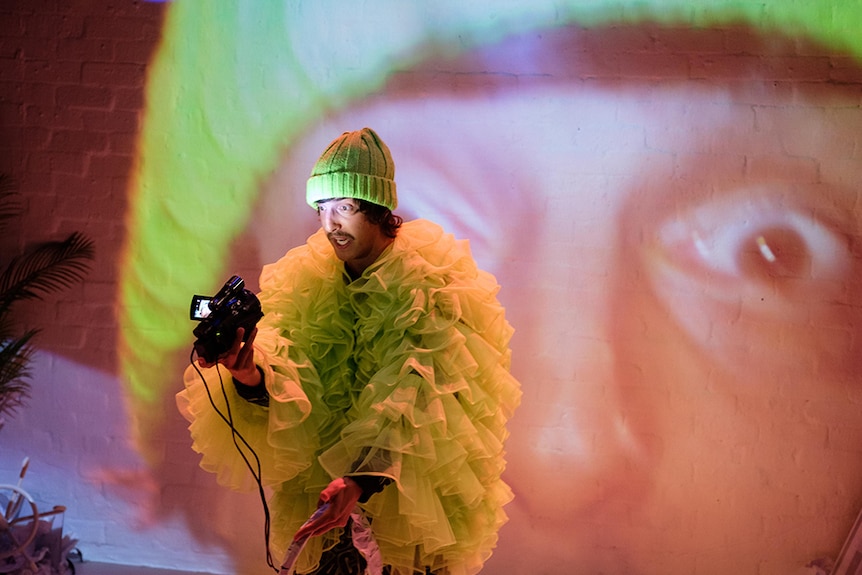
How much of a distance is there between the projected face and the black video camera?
1.23m

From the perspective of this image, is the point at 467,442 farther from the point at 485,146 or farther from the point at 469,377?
the point at 485,146

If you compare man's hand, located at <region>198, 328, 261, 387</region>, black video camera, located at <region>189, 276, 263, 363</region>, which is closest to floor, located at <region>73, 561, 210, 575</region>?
man's hand, located at <region>198, 328, 261, 387</region>

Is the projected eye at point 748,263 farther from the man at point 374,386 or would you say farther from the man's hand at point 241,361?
the man's hand at point 241,361

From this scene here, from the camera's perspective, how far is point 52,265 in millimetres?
3006

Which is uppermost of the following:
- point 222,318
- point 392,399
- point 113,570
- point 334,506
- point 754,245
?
point 754,245

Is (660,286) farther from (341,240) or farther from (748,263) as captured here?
(341,240)

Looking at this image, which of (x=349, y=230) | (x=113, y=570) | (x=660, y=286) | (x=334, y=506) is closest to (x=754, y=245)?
(x=660, y=286)

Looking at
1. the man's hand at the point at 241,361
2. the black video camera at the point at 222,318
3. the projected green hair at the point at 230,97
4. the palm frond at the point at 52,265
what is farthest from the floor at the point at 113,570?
the black video camera at the point at 222,318

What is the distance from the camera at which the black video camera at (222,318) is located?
5.51ft

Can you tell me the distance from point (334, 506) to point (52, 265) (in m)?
1.89

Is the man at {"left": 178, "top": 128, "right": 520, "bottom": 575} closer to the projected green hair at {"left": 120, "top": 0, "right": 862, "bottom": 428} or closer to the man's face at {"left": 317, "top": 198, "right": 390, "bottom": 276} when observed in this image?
the man's face at {"left": 317, "top": 198, "right": 390, "bottom": 276}

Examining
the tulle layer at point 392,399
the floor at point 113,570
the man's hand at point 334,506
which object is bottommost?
the floor at point 113,570

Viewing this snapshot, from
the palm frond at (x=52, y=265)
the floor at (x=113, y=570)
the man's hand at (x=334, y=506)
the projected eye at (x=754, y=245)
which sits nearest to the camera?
the man's hand at (x=334, y=506)

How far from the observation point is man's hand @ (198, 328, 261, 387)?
5.63 ft
